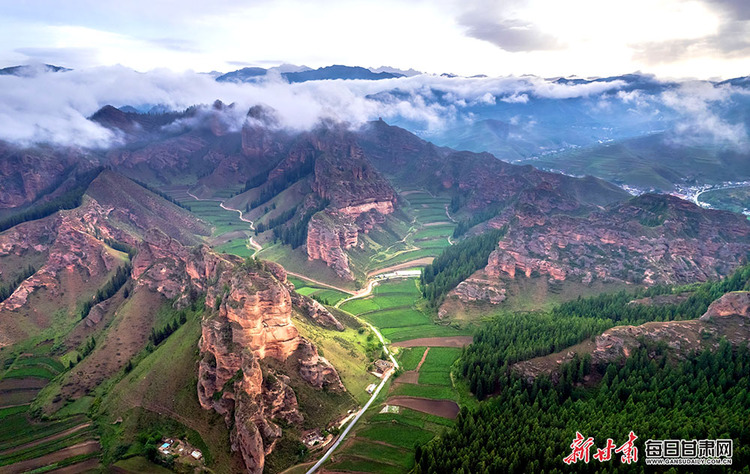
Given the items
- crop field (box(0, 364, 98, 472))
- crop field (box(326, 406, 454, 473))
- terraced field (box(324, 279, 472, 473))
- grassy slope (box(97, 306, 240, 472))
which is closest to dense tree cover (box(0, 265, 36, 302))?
crop field (box(0, 364, 98, 472))

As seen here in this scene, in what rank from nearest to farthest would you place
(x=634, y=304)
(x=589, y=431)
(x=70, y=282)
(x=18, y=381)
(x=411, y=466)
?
1. (x=589, y=431)
2. (x=411, y=466)
3. (x=18, y=381)
4. (x=634, y=304)
5. (x=70, y=282)

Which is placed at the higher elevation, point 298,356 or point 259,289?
point 259,289

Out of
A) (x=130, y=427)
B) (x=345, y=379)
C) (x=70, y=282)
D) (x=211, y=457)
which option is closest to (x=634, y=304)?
→ (x=345, y=379)

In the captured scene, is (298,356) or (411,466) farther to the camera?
(298,356)

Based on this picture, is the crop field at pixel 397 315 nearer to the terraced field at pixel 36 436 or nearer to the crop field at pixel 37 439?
the crop field at pixel 37 439

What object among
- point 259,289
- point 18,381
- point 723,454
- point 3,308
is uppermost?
point 259,289

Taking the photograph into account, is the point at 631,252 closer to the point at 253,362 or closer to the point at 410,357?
the point at 410,357

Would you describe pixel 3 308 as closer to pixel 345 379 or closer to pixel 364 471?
pixel 345 379
